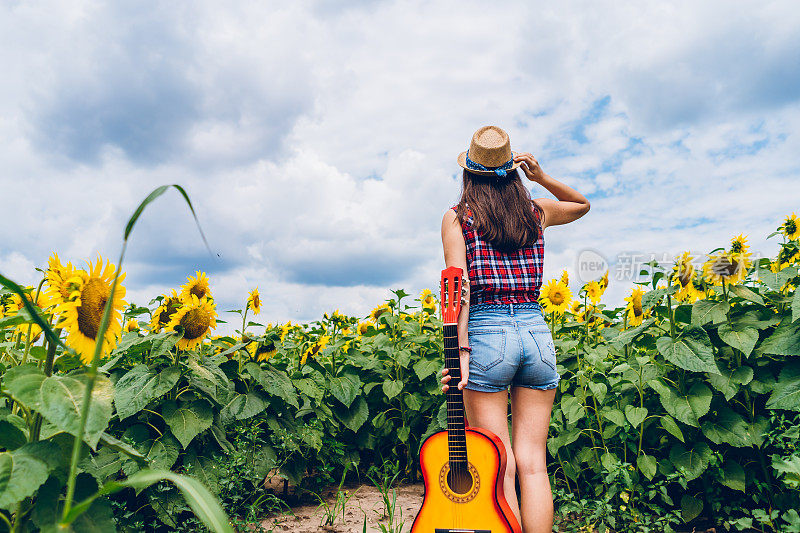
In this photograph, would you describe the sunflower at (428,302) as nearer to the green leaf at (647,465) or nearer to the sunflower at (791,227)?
the green leaf at (647,465)

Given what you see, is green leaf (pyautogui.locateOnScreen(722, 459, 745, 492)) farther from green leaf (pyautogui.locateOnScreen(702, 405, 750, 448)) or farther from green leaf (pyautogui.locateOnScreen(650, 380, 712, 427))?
green leaf (pyautogui.locateOnScreen(650, 380, 712, 427))

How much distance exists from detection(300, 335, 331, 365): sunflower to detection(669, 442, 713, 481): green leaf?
2.70 meters

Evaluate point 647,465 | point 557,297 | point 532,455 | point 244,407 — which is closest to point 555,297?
point 557,297

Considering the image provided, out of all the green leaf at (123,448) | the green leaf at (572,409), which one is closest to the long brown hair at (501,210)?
the green leaf at (572,409)

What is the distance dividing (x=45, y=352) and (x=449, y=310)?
1.77 metres

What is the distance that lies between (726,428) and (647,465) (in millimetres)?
546

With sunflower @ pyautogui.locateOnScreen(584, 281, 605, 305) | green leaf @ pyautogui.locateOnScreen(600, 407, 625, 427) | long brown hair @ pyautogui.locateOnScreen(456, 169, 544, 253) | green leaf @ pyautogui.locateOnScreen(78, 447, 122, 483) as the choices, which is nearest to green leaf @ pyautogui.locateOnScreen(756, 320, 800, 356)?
green leaf @ pyautogui.locateOnScreen(600, 407, 625, 427)

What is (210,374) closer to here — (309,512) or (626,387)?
(309,512)

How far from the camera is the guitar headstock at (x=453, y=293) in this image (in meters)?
2.86

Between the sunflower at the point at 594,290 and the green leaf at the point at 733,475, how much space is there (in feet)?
5.01

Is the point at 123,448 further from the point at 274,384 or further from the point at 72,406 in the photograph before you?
the point at 274,384

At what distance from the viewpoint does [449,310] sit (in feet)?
9.44

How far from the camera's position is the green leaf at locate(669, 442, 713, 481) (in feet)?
11.3

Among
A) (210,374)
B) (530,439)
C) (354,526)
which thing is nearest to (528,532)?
(530,439)
